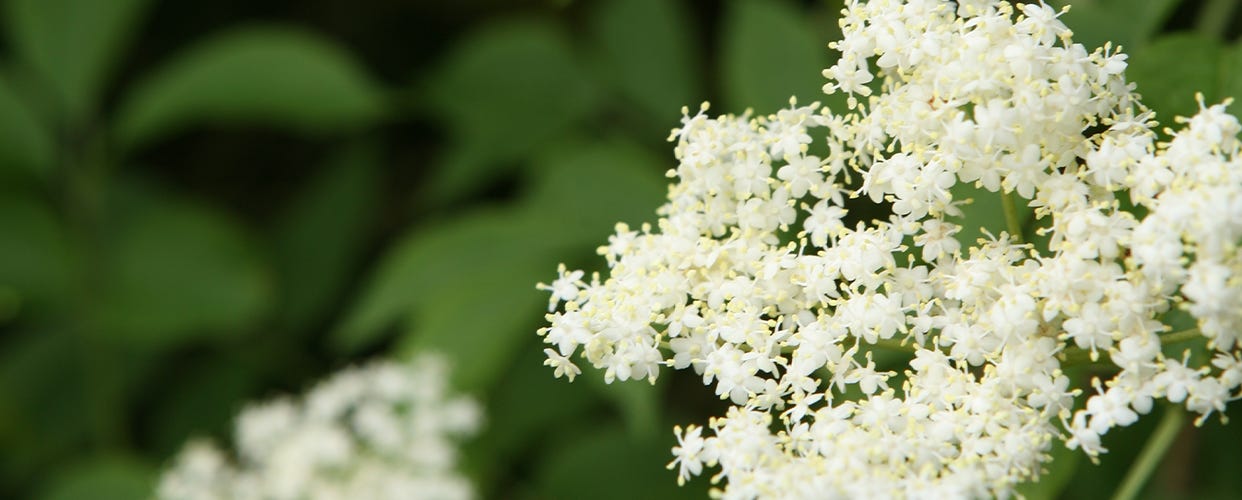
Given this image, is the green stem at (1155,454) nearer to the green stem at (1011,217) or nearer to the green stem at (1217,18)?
the green stem at (1011,217)

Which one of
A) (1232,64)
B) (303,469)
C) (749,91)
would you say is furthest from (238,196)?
(1232,64)

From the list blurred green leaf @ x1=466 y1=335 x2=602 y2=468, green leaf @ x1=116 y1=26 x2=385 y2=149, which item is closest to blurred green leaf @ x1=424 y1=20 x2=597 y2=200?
green leaf @ x1=116 y1=26 x2=385 y2=149

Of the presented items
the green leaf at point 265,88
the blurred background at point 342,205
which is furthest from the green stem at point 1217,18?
the green leaf at point 265,88

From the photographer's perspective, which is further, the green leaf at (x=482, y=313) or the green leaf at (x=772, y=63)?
the green leaf at (x=482, y=313)

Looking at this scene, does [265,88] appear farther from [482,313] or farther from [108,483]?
[482,313]

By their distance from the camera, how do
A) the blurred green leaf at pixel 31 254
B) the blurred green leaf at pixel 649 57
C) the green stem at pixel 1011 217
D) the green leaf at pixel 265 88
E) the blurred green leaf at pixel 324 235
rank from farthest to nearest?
the blurred green leaf at pixel 324 235 → the blurred green leaf at pixel 31 254 → the green leaf at pixel 265 88 → the blurred green leaf at pixel 649 57 → the green stem at pixel 1011 217

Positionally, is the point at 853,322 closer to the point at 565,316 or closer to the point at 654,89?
the point at 565,316
